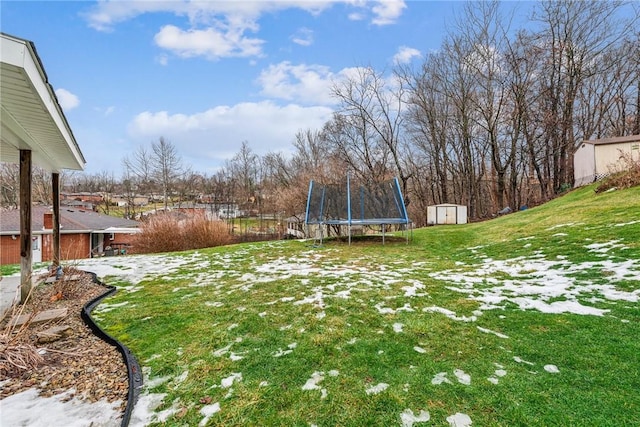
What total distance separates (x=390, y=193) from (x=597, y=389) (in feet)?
23.0

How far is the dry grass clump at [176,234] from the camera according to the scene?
10.7 m

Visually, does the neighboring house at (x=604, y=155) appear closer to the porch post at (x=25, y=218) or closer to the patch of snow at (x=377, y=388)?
the patch of snow at (x=377, y=388)

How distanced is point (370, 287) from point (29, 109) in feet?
→ 12.2

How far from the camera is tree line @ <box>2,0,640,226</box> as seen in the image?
15.5 meters

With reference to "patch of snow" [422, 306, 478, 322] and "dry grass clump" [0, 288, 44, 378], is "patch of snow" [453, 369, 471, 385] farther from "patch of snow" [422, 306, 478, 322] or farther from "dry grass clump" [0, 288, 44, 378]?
"dry grass clump" [0, 288, 44, 378]

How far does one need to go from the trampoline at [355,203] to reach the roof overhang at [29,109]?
545cm

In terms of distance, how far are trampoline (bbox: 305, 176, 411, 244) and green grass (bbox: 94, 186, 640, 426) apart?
3.64 m

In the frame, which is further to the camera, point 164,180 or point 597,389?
point 164,180

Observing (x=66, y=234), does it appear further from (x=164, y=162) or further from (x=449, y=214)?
(x=449, y=214)

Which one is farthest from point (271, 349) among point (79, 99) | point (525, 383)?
point (79, 99)

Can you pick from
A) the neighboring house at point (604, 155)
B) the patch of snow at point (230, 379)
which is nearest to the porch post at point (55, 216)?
the patch of snow at point (230, 379)

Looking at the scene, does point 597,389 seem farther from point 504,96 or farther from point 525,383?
point 504,96

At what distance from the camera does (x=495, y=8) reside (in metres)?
16.0

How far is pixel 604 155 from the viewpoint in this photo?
12.7m
